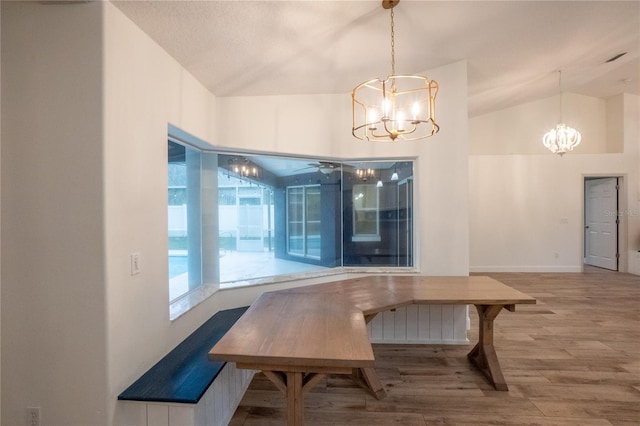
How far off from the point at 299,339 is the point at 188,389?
713mm

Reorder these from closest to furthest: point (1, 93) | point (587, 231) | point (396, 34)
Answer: point (1, 93), point (396, 34), point (587, 231)

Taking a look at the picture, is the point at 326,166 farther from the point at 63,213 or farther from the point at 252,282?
the point at 63,213

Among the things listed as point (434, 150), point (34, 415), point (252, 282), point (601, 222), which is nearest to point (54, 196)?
point (34, 415)

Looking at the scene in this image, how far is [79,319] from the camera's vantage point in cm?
158

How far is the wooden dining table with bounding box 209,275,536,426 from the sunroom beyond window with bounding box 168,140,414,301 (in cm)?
72

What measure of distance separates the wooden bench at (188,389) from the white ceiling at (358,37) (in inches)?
82.7

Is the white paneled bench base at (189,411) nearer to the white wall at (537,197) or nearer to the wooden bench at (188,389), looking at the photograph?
the wooden bench at (188,389)

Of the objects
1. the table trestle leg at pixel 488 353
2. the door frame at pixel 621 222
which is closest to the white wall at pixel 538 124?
the door frame at pixel 621 222

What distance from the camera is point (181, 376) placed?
1.80 meters

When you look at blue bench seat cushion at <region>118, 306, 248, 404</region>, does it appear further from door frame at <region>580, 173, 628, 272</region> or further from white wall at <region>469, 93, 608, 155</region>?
door frame at <region>580, 173, 628, 272</region>

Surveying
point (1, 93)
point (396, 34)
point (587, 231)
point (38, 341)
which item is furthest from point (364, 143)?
point (587, 231)

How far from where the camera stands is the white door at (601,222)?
6602mm

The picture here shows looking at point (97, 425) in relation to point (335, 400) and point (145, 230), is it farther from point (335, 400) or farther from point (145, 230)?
point (335, 400)

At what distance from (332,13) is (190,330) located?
2591 mm
